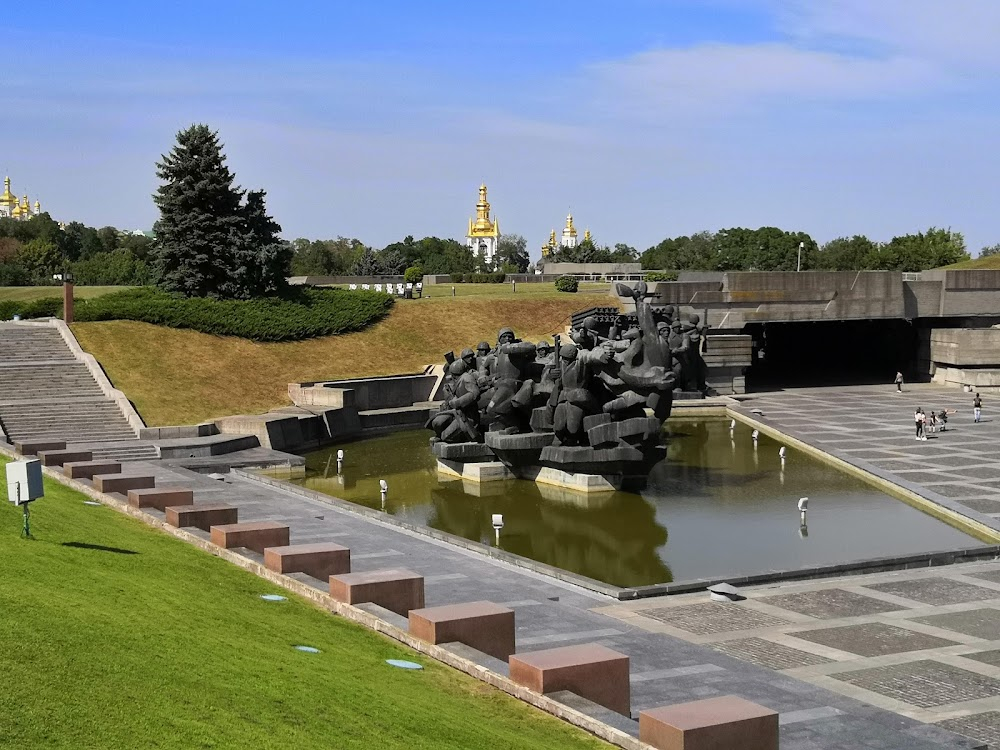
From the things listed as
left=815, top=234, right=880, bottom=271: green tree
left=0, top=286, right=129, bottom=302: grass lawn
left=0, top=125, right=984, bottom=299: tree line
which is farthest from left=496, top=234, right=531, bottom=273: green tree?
left=0, top=286, right=129, bottom=302: grass lawn

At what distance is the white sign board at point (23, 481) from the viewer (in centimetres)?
1292

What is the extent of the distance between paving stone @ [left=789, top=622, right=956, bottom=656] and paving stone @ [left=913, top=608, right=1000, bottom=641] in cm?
58

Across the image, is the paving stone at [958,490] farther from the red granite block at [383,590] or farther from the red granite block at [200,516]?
the red granite block at [383,590]

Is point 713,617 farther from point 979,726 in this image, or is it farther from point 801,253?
point 801,253

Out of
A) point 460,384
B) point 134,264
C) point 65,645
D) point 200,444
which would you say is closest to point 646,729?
point 65,645

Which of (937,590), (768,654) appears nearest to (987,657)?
(768,654)

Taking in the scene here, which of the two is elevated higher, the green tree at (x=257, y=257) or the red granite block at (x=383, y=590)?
the green tree at (x=257, y=257)

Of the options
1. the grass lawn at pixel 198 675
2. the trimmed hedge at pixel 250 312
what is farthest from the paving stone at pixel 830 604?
the trimmed hedge at pixel 250 312

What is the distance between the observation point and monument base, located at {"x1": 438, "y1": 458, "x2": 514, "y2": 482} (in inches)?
1127

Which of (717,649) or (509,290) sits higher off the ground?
(509,290)

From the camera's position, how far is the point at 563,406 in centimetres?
2694

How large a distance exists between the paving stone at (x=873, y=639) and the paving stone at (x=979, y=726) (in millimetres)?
2289

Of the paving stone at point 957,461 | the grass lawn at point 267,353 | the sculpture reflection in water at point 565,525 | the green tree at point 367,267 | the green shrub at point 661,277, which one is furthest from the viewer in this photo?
the green tree at point 367,267

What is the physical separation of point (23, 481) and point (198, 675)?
5297 millimetres
